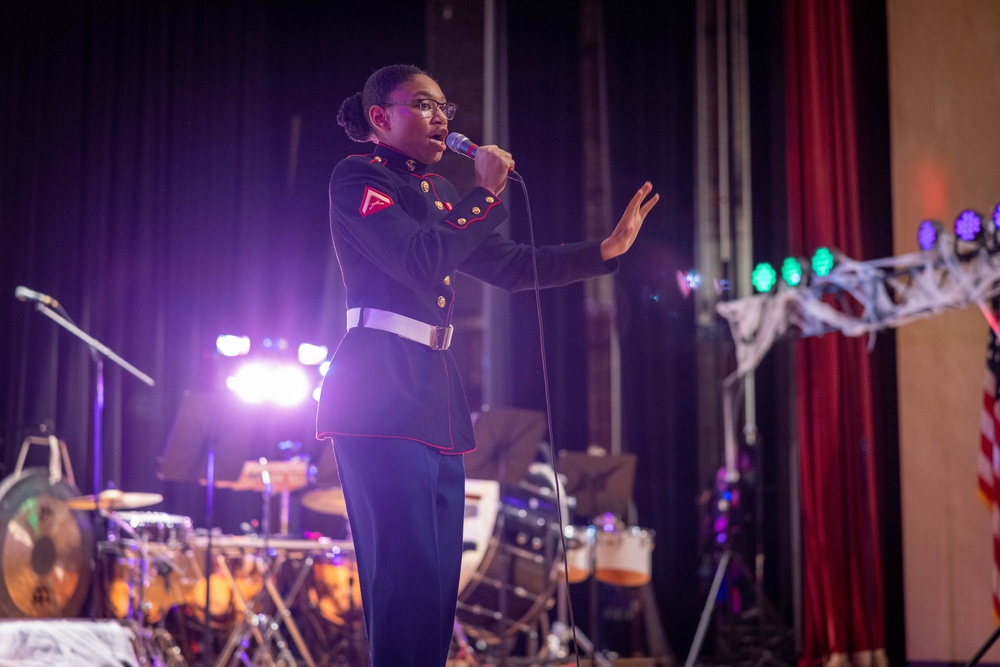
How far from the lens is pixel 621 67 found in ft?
21.8

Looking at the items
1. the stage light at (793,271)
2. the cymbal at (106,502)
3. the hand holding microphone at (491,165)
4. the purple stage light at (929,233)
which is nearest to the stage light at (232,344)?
the cymbal at (106,502)

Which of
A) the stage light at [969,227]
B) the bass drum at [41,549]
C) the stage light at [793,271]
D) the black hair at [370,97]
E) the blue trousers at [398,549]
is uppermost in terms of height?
the stage light at [969,227]

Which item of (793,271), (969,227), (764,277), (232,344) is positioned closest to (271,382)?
(232,344)

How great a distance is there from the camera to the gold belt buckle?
76.3 inches

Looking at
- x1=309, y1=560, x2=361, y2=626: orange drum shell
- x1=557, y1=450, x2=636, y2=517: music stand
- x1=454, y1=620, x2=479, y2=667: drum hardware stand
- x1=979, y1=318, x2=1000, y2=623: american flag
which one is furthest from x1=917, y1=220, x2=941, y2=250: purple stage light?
x1=309, y1=560, x2=361, y2=626: orange drum shell

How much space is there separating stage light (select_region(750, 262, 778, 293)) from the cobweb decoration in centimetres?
5

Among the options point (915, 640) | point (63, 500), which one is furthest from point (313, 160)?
point (915, 640)

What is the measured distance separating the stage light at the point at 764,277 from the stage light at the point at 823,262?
0.25 m

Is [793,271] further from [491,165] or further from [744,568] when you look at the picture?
[491,165]

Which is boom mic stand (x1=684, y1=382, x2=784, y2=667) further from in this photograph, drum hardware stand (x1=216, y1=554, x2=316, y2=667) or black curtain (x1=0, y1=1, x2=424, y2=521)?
black curtain (x1=0, y1=1, x2=424, y2=521)

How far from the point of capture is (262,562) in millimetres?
4980

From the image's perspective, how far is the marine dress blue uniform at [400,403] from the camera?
1.77 m

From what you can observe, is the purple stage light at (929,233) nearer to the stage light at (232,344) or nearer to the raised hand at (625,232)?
the raised hand at (625,232)

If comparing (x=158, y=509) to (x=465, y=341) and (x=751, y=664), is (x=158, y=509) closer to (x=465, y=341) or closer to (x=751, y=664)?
(x=465, y=341)
